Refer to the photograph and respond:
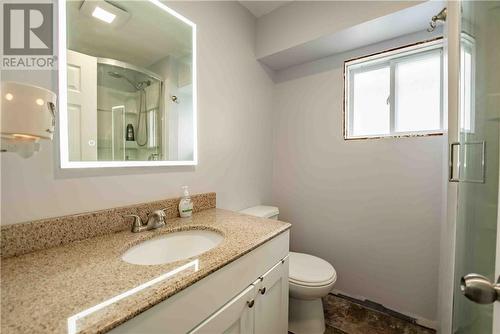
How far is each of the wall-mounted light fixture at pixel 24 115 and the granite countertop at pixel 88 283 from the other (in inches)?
14.1

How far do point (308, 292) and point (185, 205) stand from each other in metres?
0.89

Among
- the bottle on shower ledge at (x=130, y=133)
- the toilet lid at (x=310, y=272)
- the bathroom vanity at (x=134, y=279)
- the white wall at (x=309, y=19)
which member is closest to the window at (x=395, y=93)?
the white wall at (x=309, y=19)

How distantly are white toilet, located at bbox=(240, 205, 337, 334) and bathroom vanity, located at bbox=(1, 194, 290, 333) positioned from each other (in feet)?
0.60

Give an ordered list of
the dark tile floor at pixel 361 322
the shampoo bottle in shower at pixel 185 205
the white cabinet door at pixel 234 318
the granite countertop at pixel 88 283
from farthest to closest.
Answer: the dark tile floor at pixel 361 322 → the shampoo bottle in shower at pixel 185 205 → the white cabinet door at pixel 234 318 → the granite countertop at pixel 88 283

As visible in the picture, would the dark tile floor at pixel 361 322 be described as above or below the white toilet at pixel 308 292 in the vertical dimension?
below

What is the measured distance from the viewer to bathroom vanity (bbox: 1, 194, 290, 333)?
1.52 feet

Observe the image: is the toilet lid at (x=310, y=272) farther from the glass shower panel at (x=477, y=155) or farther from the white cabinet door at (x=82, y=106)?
the white cabinet door at (x=82, y=106)

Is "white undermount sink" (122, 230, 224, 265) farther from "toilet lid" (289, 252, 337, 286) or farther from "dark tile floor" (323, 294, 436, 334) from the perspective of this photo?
"dark tile floor" (323, 294, 436, 334)

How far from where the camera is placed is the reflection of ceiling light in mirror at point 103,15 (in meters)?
0.95

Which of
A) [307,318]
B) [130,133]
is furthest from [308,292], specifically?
[130,133]

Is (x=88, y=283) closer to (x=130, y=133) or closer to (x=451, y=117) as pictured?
(x=130, y=133)

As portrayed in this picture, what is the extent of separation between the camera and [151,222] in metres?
1.00

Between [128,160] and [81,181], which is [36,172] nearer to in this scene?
[81,181]

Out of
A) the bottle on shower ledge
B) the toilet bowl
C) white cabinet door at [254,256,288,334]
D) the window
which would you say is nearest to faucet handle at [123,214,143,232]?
the bottle on shower ledge
